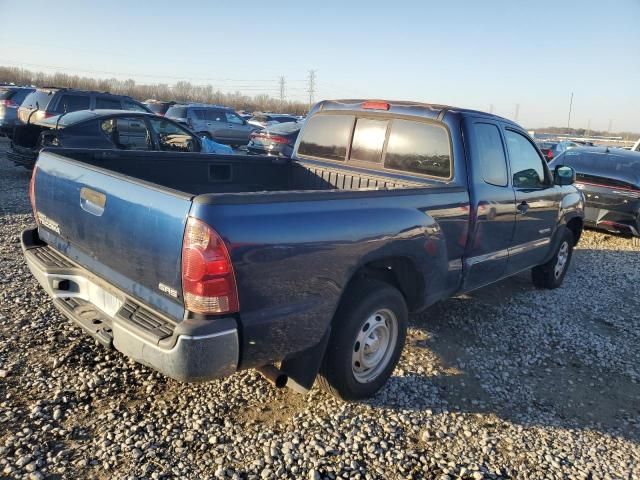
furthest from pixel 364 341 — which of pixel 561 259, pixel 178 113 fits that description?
pixel 178 113

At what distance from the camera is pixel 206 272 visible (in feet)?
7.23

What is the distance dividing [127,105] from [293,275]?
1215cm

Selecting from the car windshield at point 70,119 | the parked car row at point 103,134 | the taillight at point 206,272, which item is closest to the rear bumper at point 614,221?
the parked car row at point 103,134

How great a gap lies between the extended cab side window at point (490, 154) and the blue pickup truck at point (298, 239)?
0.02 meters

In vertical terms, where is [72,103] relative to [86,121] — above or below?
above

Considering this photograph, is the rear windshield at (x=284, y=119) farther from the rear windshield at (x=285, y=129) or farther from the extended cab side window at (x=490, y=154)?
the extended cab side window at (x=490, y=154)

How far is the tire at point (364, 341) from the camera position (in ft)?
9.80

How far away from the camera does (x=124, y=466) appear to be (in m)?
2.51

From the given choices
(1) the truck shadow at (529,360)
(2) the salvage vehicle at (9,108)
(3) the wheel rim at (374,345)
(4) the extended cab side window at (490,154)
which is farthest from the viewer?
(2) the salvage vehicle at (9,108)

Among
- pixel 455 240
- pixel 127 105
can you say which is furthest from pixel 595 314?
pixel 127 105

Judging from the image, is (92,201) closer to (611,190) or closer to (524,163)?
(524,163)

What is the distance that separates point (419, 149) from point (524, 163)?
137cm

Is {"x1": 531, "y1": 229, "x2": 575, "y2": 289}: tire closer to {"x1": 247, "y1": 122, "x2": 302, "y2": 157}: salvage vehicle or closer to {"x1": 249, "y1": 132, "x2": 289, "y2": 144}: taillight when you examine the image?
{"x1": 247, "y1": 122, "x2": 302, "y2": 157}: salvage vehicle

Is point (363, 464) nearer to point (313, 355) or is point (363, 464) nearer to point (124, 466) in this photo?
point (313, 355)
